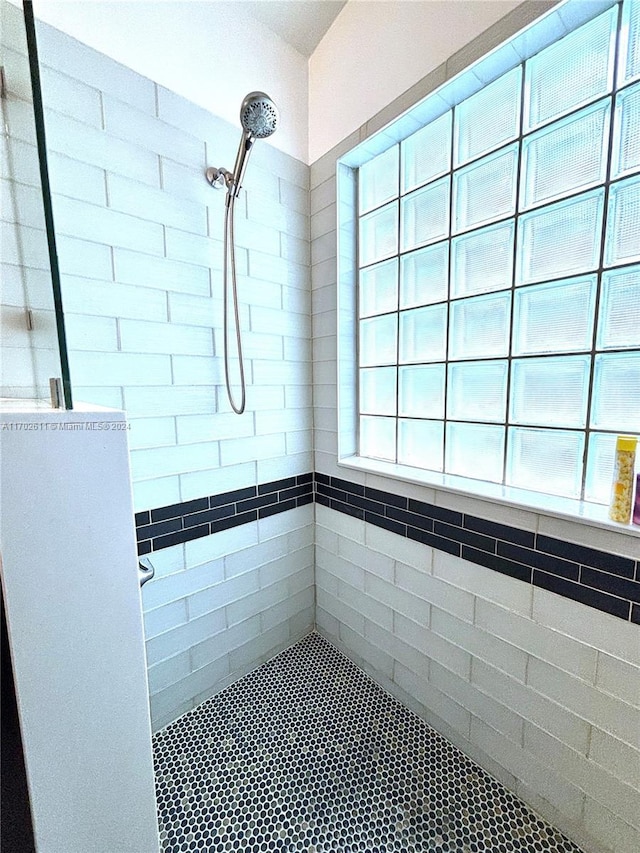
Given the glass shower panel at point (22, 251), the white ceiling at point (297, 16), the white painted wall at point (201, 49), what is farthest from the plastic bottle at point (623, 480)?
the white ceiling at point (297, 16)

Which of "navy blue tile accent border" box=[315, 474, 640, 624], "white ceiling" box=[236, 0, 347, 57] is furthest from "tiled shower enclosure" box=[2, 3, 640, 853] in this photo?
"white ceiling" box=[236, 0, 347, 57]

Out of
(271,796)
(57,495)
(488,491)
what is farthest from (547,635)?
(57,495)

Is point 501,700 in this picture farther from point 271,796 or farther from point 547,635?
point 271,796

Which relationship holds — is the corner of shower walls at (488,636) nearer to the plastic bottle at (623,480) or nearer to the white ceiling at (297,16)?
the plastic bottle at (623,480)

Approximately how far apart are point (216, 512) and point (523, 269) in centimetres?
137

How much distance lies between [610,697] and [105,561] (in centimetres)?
123

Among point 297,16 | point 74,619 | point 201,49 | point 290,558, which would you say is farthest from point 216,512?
point 297,16

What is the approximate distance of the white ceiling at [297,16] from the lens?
129 cm

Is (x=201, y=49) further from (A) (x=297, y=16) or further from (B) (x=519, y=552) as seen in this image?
(B) (x=519, y=552)

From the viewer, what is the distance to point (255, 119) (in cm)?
111

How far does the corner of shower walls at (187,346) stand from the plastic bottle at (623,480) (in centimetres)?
116

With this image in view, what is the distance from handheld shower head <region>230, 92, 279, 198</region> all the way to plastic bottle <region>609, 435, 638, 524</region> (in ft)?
4.48

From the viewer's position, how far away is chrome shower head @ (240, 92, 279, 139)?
108 centimetres

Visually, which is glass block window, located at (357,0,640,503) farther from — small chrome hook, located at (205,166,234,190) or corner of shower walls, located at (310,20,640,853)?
small chrome hook, located at (205,166,234,190)
